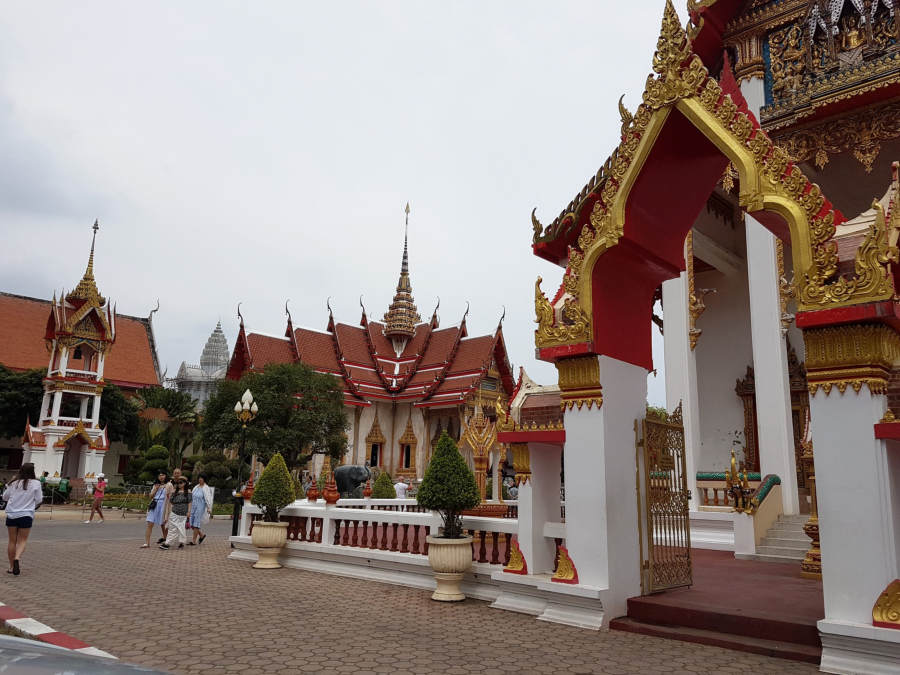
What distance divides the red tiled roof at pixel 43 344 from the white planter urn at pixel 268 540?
3160 centimetres

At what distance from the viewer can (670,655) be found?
4531 mm

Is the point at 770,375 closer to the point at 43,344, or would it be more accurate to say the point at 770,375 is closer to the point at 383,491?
the point at 383,491

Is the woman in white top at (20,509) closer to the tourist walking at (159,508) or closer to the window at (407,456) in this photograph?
the tourist walking at (159,508)

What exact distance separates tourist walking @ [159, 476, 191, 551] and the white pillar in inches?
298

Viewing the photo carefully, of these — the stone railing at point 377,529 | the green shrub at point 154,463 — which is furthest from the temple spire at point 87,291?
the stone railing at point 377,529

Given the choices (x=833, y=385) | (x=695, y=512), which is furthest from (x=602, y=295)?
(x=695, y=512)

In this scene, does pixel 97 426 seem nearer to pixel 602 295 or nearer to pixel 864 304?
pixel 602 295

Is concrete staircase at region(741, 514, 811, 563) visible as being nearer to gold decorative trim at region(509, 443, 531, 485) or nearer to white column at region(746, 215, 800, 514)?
white column at region(746, 215, 800, 514)

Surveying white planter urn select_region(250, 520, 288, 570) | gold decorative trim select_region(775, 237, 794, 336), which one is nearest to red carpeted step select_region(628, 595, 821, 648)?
white planter urn select_region(250, 520, 288, 570)

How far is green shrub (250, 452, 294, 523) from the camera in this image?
8.99 meters

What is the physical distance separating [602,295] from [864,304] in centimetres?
220

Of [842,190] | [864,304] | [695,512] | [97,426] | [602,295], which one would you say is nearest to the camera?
[864,304]

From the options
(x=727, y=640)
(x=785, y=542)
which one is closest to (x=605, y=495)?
(x=727, y=640)

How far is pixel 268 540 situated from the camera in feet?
29.1
